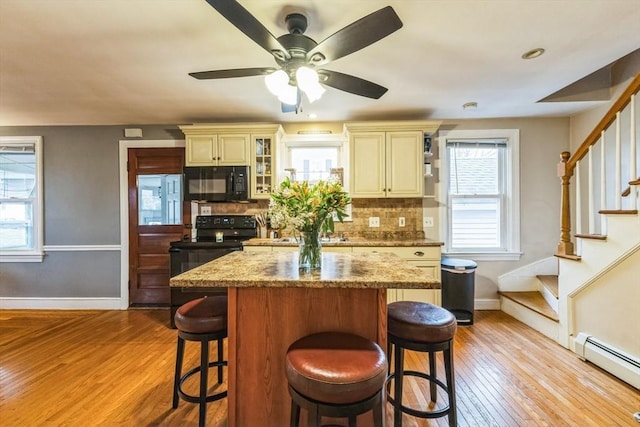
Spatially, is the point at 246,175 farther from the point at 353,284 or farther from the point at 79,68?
the point at 353,284

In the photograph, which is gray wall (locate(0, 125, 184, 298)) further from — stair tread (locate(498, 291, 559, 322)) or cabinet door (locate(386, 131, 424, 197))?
stair tread (locate(498, 291, 559, 322))

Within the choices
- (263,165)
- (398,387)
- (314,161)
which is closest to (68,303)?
(263,165)

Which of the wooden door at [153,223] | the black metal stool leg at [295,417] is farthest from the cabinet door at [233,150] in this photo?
the black metal stool leg at [295,417]

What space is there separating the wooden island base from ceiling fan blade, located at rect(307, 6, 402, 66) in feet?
4.14

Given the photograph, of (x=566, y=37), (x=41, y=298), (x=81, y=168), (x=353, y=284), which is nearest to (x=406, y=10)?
(x=566, y=37)

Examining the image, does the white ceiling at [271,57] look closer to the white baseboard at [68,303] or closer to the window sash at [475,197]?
the window sash at [475,197]

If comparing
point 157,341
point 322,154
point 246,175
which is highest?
point 322,154

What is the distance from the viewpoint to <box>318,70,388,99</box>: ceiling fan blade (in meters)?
1.83

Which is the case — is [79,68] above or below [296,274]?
above

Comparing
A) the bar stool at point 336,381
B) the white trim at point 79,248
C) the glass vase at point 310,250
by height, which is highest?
the glass vase at point 310,250

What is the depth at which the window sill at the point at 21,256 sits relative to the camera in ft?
12.8

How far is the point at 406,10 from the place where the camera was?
1.71 meters

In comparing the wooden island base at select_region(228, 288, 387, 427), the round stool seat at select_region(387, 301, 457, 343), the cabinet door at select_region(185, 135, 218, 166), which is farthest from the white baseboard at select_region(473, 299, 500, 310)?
the cabinet door at select_region(185, 135, 218, 166)

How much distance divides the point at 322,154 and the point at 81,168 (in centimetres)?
324
